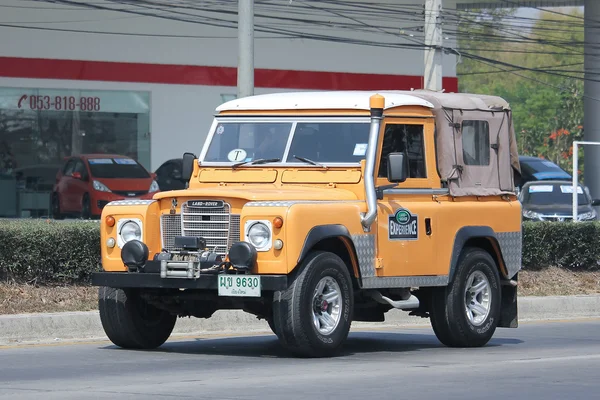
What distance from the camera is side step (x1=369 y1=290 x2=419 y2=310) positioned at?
12500 mm

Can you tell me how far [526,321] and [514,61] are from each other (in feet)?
328

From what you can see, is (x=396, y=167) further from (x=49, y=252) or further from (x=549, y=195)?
(x=549, y=195)

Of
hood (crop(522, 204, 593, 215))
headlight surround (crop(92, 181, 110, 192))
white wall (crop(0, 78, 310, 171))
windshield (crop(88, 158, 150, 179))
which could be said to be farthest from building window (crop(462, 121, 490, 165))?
white wall (crop(0, 78, 310, 171))

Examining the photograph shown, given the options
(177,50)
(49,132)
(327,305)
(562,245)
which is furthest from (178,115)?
(327,305)

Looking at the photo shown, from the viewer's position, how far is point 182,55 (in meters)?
40.0

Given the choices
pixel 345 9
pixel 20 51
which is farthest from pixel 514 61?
pixel 20 51

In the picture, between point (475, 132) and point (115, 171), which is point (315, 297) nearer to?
point (475, 132)

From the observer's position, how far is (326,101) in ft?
41.9

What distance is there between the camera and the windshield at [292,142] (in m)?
12.5

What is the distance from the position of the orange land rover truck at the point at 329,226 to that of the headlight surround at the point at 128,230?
13mm

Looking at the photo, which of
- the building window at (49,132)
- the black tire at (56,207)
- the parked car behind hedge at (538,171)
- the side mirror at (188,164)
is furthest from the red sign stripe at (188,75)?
the side mirror at (188,164)

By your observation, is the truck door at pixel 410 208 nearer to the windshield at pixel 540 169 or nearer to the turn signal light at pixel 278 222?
the turn signal light at pixel 278 222

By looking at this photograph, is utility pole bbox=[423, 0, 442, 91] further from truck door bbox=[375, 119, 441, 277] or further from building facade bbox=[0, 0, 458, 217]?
truck door bbox=[375, 119, 441, 277]

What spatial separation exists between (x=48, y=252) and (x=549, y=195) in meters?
20.0
